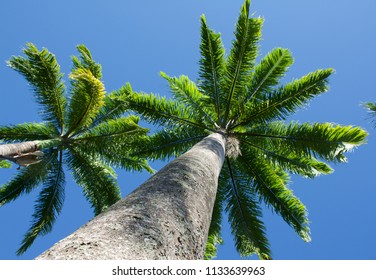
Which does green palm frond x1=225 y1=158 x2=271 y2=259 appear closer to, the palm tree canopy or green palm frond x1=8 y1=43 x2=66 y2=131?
the palm tree canopy

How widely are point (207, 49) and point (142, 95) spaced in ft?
7.65

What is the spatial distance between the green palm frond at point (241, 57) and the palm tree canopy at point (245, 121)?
26 mm

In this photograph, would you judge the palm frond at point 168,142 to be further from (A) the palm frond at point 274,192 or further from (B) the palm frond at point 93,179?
(B) the palm frond at point 93,179

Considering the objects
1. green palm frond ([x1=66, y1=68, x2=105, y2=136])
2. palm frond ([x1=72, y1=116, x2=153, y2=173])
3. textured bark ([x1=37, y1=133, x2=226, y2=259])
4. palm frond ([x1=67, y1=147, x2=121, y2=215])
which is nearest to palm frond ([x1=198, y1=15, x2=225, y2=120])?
palm frond ([x1=72, y1=116, x2=153, y2=173])

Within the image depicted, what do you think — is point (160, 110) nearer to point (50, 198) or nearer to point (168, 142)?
point (168, 142)

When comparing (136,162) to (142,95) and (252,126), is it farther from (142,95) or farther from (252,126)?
(252,126)

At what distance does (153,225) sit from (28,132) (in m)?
10.0

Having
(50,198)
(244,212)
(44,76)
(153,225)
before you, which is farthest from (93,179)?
(153,225)

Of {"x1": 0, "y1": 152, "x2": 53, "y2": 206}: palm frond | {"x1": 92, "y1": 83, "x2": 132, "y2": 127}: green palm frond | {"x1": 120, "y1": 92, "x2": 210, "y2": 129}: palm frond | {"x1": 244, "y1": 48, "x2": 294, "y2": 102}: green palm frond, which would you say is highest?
{"x1": 244, "y1": 48, "x2": 294, "y2": 102}: green palm frond

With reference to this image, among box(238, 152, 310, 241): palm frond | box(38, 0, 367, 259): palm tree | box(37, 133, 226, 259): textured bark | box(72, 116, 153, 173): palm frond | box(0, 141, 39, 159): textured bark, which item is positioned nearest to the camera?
box(37, 133, 226, 259): textured bark

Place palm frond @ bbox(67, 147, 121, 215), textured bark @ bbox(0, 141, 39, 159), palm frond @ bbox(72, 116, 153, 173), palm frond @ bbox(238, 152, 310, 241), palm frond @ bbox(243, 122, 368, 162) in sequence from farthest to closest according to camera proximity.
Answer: palm frond @ bbox(67, 147, 121, 215) < palm frond @ bbox(72, 116, 153, 173) < palm frond @ bbox(238, 152, 310, 241) < palm frond @ bbox(243, 122, 368, 162) < textured bark @ bbox(0, 141, 39, 159)

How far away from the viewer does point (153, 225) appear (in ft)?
9.45

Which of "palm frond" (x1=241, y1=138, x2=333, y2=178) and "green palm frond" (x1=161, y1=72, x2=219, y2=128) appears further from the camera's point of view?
"green palm frond" (x1=161, y1=72, x2=219, y2=128)

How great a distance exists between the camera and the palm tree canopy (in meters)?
10.8
